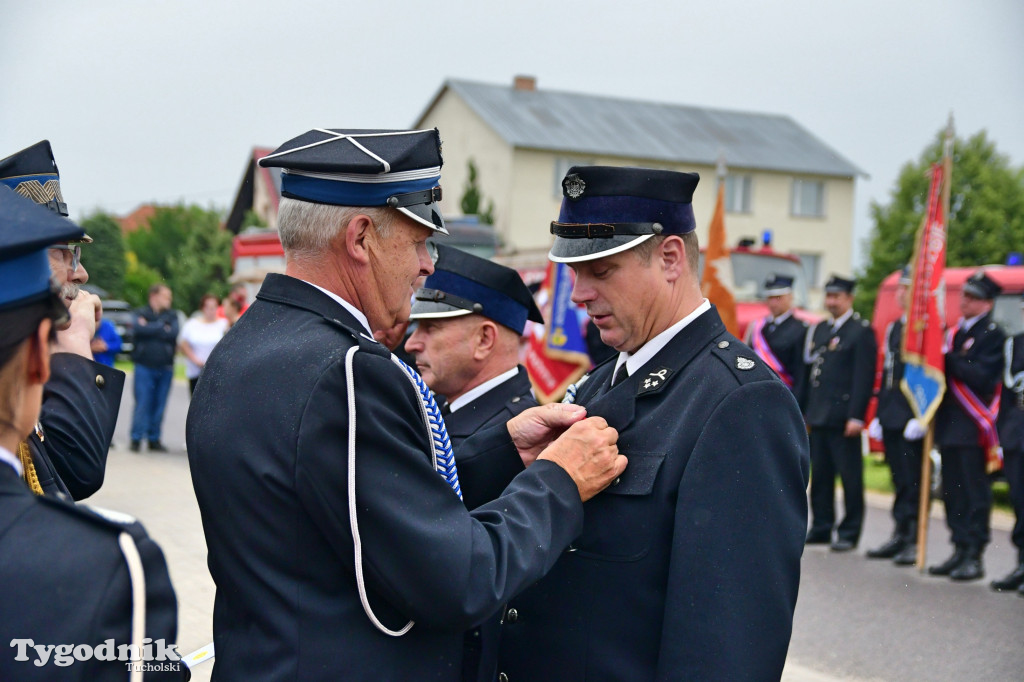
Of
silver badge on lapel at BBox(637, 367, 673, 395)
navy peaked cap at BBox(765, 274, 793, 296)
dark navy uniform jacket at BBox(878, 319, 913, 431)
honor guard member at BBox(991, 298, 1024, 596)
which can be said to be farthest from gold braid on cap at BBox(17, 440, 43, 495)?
navy peaked cap at BBox(765, 274, 793, 296)

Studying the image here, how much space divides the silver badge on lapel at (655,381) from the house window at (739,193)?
36530 mm

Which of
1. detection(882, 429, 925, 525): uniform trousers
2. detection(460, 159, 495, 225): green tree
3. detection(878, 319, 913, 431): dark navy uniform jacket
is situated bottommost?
detection(882, 429, 925, 525): uniform trousers

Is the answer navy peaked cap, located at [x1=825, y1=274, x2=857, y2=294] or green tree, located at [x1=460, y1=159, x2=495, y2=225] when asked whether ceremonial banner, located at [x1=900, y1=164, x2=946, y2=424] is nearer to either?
navy peaked cap, located at [x1=825, y1=274, x2=857, y2=294]

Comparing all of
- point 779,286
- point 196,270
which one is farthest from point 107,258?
point 779,286

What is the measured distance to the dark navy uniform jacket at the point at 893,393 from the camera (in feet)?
27.7

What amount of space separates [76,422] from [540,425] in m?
1.20

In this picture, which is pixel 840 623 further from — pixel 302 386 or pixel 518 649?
pixel 302 386

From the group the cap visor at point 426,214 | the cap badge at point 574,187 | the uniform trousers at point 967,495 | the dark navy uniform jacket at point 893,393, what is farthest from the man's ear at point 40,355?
the dark navy uniform jacket at point 893,393

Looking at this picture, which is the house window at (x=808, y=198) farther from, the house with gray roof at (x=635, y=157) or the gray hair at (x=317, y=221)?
the gray hair at (x=317, y=221)

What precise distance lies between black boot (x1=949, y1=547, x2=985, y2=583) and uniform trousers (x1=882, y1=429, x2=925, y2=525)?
729mm

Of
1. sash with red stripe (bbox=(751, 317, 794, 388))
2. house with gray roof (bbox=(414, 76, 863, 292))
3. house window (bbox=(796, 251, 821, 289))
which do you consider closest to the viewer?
sash with red stripe (bbox=(751, 317, 794, 388))

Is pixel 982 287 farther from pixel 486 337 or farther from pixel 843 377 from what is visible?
pixel 486 337

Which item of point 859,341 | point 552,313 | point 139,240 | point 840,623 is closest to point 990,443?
point 859,341

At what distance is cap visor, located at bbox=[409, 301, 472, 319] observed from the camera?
3.55m
